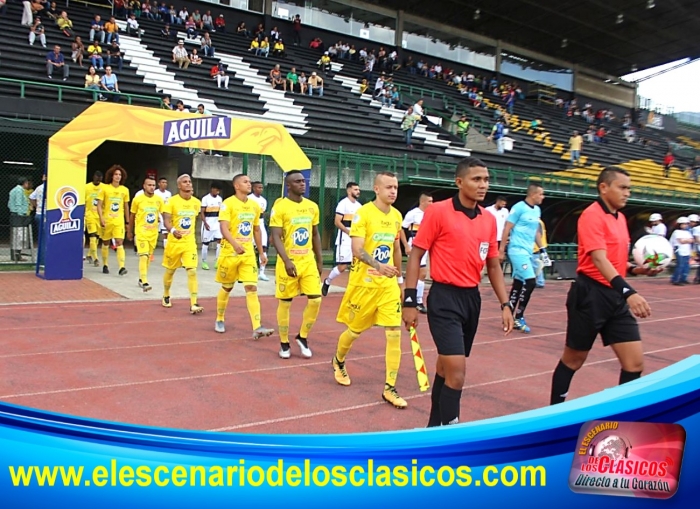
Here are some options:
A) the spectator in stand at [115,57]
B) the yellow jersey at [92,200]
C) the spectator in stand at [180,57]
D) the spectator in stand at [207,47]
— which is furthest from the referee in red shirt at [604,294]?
the spectator in stand at [207,47]

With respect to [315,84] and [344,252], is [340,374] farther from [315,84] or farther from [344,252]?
[315,84]

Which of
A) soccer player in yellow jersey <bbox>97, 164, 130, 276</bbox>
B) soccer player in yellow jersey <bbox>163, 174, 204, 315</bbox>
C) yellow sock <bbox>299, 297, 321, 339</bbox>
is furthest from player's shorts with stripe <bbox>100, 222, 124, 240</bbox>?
yellow sock <bbox>299, 297, 321, 339</bbox>

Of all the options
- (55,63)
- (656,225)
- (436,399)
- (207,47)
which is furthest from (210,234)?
(207,47)

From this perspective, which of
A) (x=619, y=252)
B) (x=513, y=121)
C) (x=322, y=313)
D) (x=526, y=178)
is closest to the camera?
(x=619, y=252)

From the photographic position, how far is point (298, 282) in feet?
22.2

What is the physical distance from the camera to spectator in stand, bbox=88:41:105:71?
65.0 feet

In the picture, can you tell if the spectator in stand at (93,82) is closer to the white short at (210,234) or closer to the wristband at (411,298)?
the white short at (210,234)

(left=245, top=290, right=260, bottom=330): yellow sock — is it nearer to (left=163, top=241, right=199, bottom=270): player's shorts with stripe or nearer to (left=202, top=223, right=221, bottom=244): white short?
(left=163, top=241, right=199, bottom=270): player's shorts with stripe

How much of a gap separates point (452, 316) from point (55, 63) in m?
19.0

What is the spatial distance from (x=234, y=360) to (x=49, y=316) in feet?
12.0

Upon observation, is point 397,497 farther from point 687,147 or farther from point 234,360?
point 687,147

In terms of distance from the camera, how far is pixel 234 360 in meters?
6.62

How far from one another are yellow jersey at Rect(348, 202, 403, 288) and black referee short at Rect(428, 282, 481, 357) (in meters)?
1.28

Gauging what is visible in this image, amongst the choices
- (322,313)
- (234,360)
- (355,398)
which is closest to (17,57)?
(322,313)
